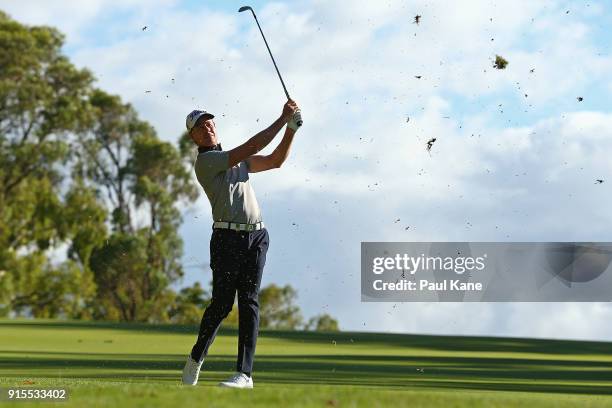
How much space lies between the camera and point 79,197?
158 feet

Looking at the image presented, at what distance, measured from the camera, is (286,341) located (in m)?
24.0

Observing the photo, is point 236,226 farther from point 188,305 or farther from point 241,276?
point 188,305

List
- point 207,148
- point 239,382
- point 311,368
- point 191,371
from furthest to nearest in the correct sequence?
point 311,368 → point 191,371 → point 207,148 → point 239,382

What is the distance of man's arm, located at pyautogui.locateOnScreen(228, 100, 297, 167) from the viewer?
370 inches

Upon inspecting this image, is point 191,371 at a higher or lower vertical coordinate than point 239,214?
lower

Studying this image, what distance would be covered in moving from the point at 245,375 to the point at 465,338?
636 inches

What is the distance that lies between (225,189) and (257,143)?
17.2 inches

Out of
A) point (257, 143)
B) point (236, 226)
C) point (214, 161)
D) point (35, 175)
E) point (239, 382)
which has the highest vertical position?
point (35, 175)

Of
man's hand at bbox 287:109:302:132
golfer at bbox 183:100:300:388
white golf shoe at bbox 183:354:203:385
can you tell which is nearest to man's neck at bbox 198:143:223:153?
golfer at bbox 183:100:300:388

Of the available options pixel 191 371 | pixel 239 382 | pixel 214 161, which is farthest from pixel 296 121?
pixel 191 371

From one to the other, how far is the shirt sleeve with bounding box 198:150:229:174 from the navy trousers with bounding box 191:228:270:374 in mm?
460

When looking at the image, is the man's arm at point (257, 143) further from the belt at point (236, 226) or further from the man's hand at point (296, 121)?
the belt at point (236, 226)

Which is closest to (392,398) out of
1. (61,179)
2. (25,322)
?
(25,322)

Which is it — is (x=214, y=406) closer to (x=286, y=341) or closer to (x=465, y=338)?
(x=286, y=341)
